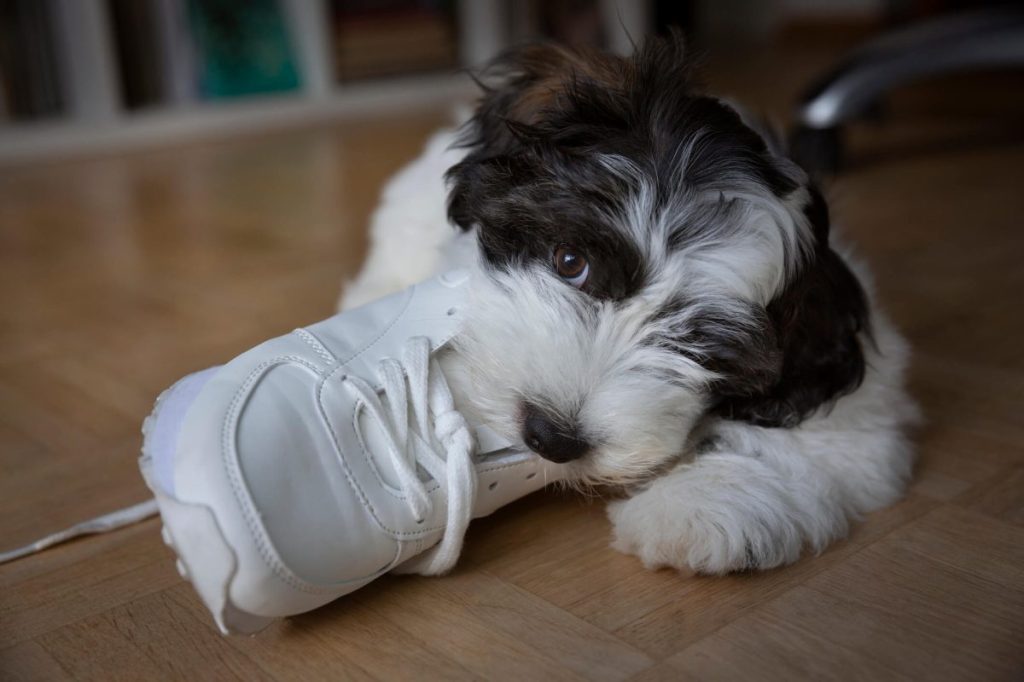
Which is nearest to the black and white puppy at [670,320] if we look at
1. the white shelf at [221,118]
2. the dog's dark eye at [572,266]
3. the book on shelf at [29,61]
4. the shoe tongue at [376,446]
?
the dog's dark eye at [572,266]

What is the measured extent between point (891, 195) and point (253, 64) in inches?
104

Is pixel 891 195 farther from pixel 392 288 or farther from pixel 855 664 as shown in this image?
pixel 855 664

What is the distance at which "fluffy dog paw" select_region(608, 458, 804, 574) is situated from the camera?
1018 millimetres

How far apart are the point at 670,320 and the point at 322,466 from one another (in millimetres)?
352

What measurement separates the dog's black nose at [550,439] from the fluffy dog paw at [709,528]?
13 cm

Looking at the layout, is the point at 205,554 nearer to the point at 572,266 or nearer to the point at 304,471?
the point at 304,471

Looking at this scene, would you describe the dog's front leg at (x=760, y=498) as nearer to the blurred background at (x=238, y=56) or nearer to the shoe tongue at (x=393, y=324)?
the shoe tongue at (x=393, y=324)

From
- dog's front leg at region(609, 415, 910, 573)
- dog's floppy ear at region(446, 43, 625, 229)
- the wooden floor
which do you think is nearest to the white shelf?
the wooden floor

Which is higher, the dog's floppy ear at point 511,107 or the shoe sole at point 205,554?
the dog's floppy ear at point 511,107

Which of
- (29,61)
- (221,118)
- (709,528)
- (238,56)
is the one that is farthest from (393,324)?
(238,56)

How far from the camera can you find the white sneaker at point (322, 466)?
86cm

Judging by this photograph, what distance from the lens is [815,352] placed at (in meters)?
1.13

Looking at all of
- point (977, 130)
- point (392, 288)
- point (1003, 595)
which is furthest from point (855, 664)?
point (977, 130)

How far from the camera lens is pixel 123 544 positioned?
114 cm
